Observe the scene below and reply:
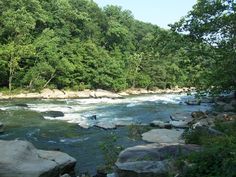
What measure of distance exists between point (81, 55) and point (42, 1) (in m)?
11.4

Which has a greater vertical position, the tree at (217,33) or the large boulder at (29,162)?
the tree at (217,33)

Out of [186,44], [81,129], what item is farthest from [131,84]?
[186,44]

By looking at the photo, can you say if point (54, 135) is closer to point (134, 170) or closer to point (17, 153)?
point (17, 153)

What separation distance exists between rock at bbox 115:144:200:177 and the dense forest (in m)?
4.47

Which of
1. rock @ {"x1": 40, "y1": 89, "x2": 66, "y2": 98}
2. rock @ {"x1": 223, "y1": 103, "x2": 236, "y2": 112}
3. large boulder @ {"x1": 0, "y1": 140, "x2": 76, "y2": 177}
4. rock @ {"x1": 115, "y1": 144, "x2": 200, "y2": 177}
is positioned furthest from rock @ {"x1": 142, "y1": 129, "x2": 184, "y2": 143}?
rock @ {"x1": 40, "y1": 89, "x2": 66, "y2": 98}

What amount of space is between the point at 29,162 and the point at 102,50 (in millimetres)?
40793

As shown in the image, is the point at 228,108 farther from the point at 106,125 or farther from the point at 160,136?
the point at 160,136

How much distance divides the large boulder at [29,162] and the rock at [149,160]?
6.66 ft

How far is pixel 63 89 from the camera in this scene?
41219 millimetres

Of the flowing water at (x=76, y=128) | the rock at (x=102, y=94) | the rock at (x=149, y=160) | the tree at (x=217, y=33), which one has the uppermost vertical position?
the tree at (x=217, y=33)

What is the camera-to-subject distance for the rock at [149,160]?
22.8 ft

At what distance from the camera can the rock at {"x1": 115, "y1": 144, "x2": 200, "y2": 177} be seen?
6953 mm

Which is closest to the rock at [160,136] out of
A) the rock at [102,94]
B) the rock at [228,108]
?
the rock at [228,108]

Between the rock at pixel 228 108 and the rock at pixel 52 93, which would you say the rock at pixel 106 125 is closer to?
the rock at pixel 228 108
